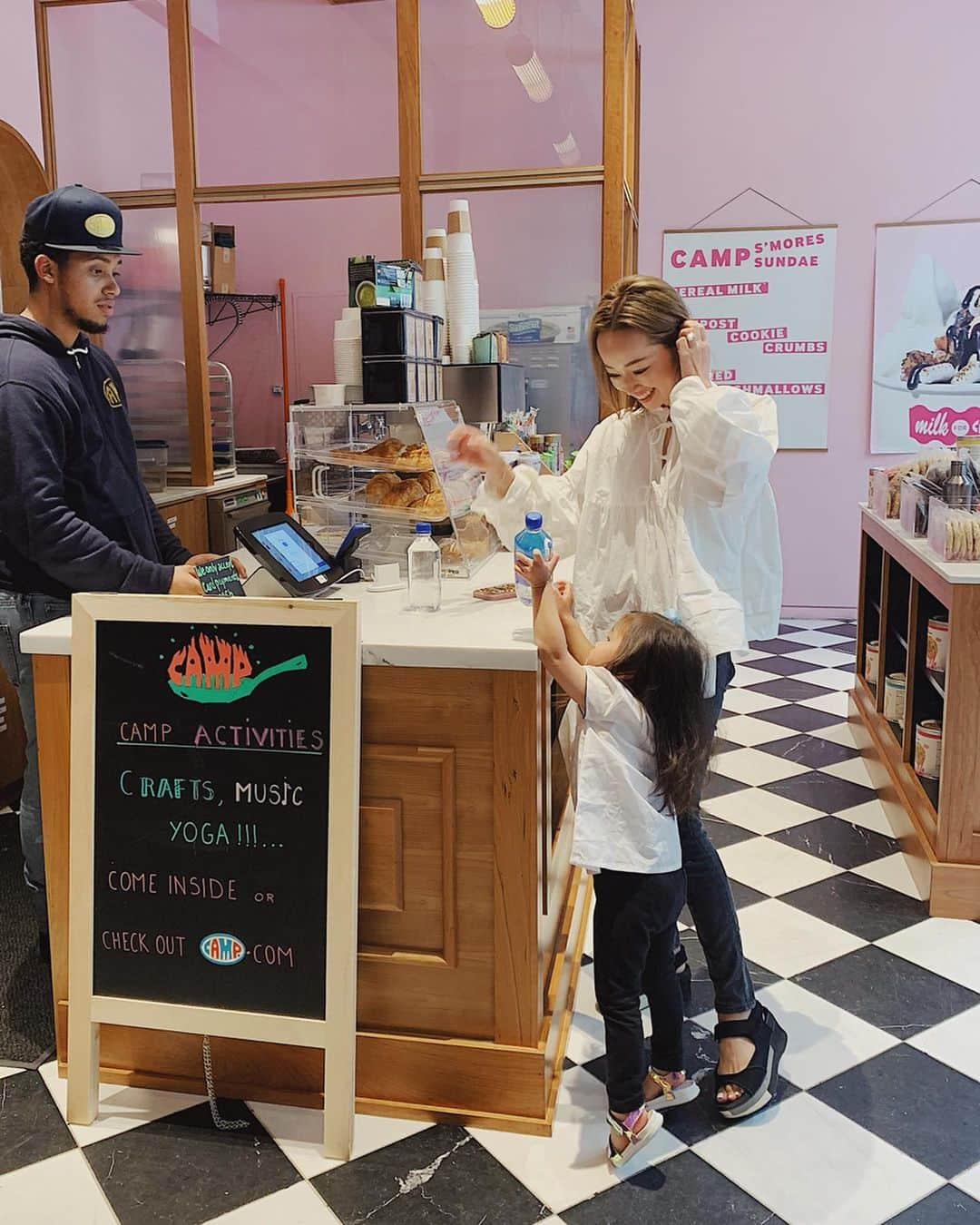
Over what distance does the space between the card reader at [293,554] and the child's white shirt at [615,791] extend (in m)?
0.71

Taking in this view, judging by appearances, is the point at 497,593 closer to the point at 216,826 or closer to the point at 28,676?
the point at 216,826

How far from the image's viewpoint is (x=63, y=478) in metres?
2.38

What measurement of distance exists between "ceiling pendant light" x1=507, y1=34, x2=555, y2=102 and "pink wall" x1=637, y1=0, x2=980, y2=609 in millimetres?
2176

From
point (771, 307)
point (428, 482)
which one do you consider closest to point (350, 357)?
point (428, 482)

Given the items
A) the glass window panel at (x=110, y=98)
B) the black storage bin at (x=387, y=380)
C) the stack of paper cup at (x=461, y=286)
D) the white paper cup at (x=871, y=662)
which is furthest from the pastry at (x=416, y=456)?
the glass window panel at (x=110, y=98)

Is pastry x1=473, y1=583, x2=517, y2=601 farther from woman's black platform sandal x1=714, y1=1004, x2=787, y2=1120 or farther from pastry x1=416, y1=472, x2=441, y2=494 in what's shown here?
woman's black platform sandal x1=714, y1=1004, x2=787, y2=1120

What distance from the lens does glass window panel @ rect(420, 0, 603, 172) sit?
4.08 metres

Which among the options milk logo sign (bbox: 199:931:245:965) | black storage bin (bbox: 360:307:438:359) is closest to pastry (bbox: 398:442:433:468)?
black storage bin (bbox: 360:307:438:359)

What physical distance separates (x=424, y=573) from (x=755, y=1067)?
1182 mm

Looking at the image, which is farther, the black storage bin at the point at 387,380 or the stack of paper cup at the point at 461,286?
the stack of paper cup at the point at 461,286

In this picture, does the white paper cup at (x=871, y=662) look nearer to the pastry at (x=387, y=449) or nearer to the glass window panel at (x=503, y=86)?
the glass window panel at (x=503, y=86)

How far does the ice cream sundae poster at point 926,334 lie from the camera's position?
5945 mm

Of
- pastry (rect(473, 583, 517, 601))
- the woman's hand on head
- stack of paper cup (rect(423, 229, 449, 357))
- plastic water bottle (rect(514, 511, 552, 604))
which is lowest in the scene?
pastry (rect(473, 583, 517, 601))

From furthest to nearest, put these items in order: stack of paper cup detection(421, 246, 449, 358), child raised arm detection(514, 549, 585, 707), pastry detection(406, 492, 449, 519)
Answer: stack of paper cup detection(421, 246, 449, 358) → pastry detection(406, 492, 449, 519) → child raised arm detection(514, 549, 585, 707)
